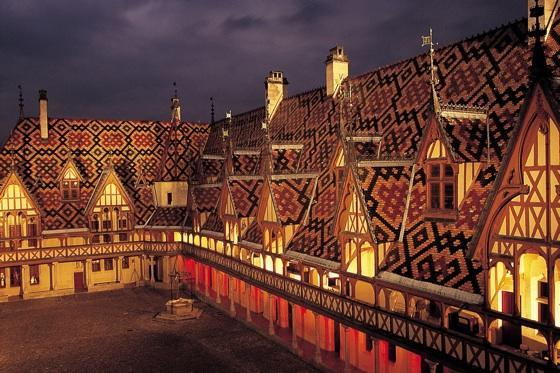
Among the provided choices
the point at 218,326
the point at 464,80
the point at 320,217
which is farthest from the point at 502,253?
the point at 218,326

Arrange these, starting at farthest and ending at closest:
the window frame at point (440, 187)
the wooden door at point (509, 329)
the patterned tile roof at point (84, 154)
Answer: the patterned tile roof at point (84, 154) < the window frame at point (440, 187) < the wooden door at point (509, 329)

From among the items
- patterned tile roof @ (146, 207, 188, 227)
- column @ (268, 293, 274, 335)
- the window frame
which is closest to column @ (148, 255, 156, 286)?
patterned tile roof @ (146, 207, 188, 227)

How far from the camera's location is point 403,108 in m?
22.3

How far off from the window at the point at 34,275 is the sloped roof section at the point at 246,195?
17.0 meters

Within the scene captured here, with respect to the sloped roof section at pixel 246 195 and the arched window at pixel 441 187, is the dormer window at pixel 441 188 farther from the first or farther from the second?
the sloped roof section at pixel 246 195

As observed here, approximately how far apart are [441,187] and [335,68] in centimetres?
1450

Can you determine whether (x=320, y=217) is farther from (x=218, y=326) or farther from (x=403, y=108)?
(x=218, y=326)

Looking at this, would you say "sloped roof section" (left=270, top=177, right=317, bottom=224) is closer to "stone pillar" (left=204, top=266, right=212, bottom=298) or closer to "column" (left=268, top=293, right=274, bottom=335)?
"column" (left=268, top=293, right=274, bottom=335)

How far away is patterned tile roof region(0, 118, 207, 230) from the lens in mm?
37344

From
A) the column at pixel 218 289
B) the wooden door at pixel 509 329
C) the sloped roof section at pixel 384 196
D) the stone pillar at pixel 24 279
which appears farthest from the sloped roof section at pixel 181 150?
the wooden door at pixel 509 329

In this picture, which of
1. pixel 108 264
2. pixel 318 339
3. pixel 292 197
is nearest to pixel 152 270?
pixel 108 264

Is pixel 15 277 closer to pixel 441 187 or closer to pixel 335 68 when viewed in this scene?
pixel 335 68

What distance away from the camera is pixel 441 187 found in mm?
16750

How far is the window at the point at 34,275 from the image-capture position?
3581 cm
